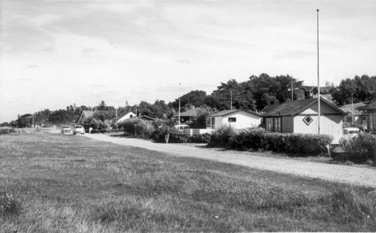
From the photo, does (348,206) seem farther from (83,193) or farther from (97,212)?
(83,193)

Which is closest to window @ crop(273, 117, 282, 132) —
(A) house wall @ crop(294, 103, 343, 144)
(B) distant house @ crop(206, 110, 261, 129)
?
(A) house wall @ crop(294, 103, 343, 144)

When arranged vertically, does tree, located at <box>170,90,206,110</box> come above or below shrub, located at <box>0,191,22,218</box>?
above

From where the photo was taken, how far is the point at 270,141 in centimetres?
2412

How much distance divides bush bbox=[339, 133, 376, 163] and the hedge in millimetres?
2177

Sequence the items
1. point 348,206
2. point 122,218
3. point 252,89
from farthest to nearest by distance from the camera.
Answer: point 252,89 → point 348,206 → point 122,218

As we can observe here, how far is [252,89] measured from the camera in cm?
10006

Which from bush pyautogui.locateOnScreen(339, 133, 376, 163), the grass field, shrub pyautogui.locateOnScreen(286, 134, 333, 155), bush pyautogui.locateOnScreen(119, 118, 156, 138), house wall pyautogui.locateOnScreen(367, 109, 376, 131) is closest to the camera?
the grass field

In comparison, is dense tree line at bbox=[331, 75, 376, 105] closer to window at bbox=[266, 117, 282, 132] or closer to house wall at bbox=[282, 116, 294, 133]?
window at bbox=[266, 117, 282, 132]

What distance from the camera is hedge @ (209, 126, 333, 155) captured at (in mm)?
20547

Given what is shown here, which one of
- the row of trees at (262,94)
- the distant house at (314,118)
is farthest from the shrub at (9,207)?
the row of trees at (262,94)

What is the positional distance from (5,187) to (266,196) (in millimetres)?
6270

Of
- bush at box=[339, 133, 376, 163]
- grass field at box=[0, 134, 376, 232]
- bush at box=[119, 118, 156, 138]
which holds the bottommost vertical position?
grass field at box=[0, 134, 376, 232]

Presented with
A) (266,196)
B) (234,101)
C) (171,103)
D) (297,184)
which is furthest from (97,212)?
(171,103)

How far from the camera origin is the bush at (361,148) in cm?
1717
